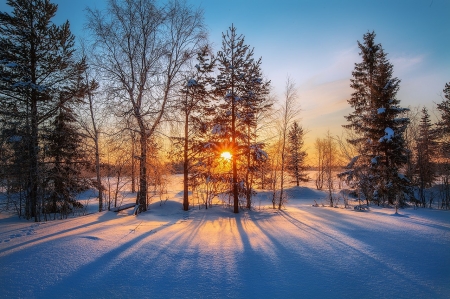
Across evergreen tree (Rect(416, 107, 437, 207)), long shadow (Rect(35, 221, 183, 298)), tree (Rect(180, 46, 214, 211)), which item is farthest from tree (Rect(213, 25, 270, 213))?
evergreen tree (Rect(416, 107, 437, 207))

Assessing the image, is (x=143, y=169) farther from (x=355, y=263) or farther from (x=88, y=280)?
(x=355, y=263)

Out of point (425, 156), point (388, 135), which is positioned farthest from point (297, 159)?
point (388, 135)

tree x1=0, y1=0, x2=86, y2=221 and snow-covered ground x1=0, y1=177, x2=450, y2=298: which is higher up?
tree x1=0, y1=0, x2=86, y2=221

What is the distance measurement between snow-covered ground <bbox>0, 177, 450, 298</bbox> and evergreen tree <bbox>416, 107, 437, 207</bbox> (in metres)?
13.9

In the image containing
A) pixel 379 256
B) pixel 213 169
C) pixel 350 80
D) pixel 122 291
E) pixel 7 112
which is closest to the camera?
pixel 122 291

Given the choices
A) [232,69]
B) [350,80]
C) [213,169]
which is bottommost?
[213,169]

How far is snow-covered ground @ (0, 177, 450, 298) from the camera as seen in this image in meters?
3.15

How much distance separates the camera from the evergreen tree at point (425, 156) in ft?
57.5

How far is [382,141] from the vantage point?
46.4ft

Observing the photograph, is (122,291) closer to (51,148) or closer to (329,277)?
Result: (329,277)

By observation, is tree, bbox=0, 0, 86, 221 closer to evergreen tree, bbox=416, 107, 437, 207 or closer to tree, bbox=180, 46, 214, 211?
tree, bbox=180, 46, 214, 211

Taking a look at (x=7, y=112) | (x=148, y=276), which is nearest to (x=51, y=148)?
(x=7, y=112)

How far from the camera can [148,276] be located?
3.53 meters

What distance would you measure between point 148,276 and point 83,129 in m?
14.8
